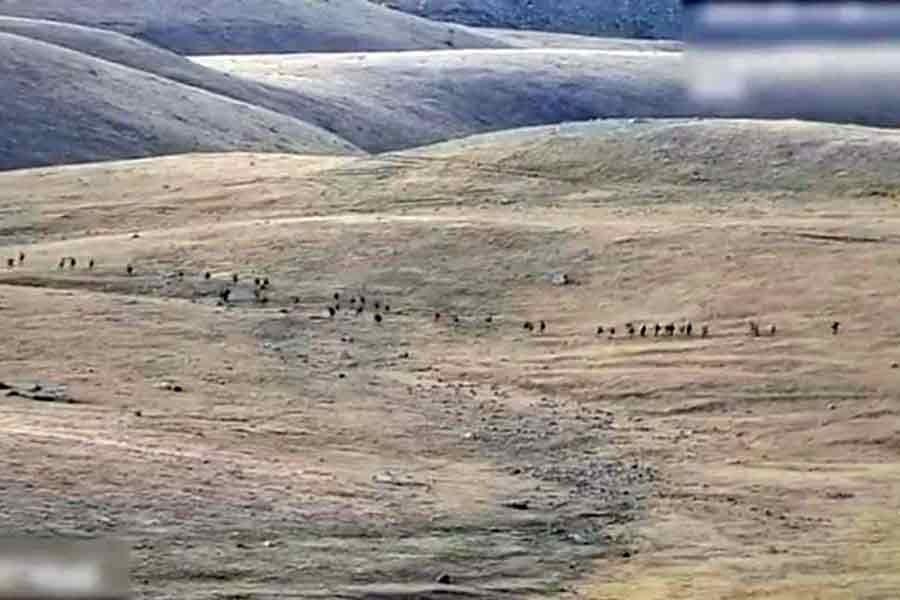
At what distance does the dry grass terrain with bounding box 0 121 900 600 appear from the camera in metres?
13.3

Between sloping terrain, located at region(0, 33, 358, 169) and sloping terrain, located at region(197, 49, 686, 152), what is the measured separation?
3859 mm

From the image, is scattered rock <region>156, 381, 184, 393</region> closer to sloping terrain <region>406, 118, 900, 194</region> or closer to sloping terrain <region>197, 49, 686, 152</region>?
sloping terrain <region>406, 118, 900, 194</region>

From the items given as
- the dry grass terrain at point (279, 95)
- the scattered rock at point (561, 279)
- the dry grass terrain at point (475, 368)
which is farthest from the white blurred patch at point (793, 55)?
the dry grass terrain at point (279, 95)

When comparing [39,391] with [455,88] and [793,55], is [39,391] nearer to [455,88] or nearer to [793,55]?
[793,55]

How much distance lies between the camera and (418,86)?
2216 inches

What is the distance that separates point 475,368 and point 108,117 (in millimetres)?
23989

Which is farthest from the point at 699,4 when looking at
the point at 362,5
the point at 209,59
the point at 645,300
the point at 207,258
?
the point at 362,5

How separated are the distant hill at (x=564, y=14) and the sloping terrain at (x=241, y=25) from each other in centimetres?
2027

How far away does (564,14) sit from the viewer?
9956 centimetres

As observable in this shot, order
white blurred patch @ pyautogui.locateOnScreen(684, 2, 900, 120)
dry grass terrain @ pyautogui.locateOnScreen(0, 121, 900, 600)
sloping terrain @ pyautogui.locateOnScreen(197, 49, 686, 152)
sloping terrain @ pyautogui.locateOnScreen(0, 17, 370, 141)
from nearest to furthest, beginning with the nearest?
white blurred patch @ pyautogui.locateOnScreen(684, 2, 900, 120) → dry grass terrain @ pyautogui.locateOnScreen(0, 121, 900, 600) → sloping terrain @ pyautogui.locateOnScreen(0, 17, 370, 141) → sloping terrain @ pyautogui.locateOnScreen(197, 49, 686, 152)

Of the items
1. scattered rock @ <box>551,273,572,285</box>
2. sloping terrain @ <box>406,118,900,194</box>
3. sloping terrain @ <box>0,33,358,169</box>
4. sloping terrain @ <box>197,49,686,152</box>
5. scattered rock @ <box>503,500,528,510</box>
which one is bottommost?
scattered rock @ <box>503,500,528,510</box>

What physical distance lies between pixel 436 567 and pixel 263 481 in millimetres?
2635

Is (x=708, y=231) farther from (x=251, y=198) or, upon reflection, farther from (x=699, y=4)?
(x=699, y=4)

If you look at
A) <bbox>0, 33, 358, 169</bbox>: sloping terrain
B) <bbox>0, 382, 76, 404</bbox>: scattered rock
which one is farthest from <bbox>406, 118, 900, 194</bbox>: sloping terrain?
<bbox>0, 382, 76, 404</bbox>: scattered rock
